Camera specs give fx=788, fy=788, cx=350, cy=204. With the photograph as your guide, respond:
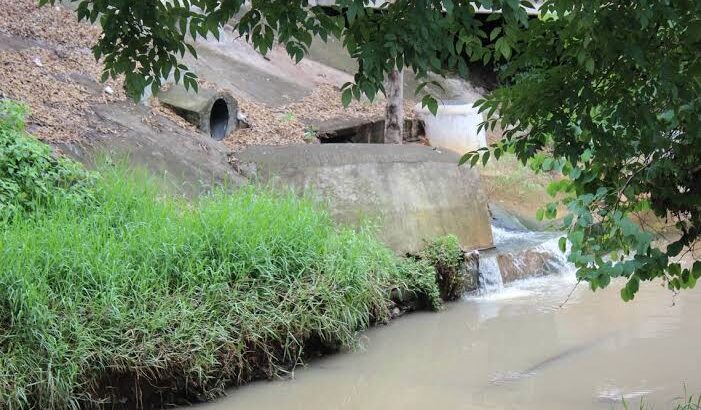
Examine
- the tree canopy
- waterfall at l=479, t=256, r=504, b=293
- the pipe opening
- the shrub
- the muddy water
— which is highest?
the pipe opening

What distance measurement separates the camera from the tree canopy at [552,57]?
2172 millimetres

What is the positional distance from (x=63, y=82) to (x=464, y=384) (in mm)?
5711

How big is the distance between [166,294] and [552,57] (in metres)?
3.17

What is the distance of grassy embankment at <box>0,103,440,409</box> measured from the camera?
15.3 feet

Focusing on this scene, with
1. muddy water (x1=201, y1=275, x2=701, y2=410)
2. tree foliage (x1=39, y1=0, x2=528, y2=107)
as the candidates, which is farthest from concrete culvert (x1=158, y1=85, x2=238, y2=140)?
tree foliage (x1=39, y1=0, x2=528, y2=107)

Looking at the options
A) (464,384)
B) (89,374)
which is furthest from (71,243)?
(464,384)

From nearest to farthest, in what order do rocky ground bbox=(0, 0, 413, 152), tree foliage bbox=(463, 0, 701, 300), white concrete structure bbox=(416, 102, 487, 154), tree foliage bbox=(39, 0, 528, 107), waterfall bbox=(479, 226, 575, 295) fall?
tree foliage bbox=(39, 0, 528, 107) < tree foliage bbox=(463, 0, 701, 300) < rocky ground bbox=(0, 0, 413, 152) < waterfall bbox=(479, 226, 575, 295) < white concrete structure bbox=(416, 102, 487, 154)

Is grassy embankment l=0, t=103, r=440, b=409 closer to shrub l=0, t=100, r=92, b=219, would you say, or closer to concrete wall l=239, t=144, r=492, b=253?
shrub l=0, t=100, r=92, b=219

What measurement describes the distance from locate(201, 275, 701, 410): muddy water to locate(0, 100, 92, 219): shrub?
225 cm

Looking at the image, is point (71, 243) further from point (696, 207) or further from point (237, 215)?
point (696, 207)

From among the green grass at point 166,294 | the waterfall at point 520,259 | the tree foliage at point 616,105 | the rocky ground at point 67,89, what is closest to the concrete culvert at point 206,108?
the rocky ground at point 67,89

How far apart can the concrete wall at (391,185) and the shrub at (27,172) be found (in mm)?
2114

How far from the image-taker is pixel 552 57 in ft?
9.84

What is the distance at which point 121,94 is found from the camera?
29.8 ft
